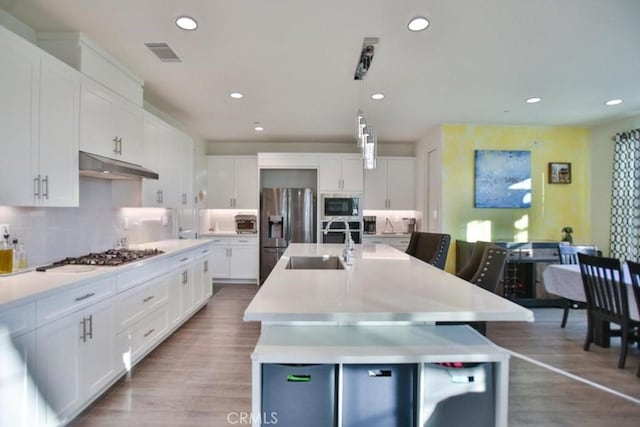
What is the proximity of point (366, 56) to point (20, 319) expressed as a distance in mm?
2751

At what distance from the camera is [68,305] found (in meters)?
1.82

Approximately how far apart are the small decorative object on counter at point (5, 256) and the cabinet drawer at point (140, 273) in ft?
1.96

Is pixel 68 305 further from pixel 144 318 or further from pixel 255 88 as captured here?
pixel 255 88

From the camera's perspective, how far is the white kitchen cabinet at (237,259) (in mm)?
5586

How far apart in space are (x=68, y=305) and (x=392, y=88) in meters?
3.28

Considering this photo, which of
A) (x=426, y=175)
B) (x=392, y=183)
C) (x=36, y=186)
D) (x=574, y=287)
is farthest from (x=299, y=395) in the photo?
(x=392, y=183)

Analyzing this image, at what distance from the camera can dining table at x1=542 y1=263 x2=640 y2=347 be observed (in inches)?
107

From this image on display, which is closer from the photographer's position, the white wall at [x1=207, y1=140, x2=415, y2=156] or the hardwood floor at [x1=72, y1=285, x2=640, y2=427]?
the hardwood floor at [x1=72, y1=285, x2=640, y2=427]

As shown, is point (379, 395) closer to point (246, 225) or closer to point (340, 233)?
point (340, 233)

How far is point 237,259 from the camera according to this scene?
5.60 m

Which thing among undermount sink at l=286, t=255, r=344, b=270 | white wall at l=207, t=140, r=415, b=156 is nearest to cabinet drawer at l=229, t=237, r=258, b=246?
white wall at l=207, t=140, r=415, b=156

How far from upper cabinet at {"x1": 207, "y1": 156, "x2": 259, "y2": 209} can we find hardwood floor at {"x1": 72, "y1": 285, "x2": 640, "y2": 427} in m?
2.70

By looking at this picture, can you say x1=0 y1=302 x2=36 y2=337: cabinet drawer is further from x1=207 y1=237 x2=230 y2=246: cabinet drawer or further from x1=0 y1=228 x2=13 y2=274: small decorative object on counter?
x1=207 y1=237 x2=230 y2=246: cabinet drawer

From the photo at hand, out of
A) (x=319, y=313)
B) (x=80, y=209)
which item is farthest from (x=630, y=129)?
(x=80, y=209)
